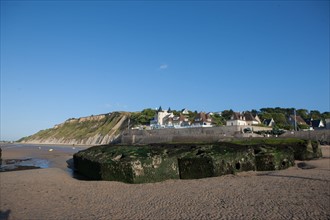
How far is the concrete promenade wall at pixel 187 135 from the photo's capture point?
48625mm

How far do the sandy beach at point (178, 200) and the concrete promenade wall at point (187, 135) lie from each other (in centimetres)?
3468

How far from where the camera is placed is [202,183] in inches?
390

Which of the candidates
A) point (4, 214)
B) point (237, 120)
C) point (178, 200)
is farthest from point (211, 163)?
point (237, 120)

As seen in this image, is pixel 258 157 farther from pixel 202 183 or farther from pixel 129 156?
pixel 129 156

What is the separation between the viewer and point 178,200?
7.59m

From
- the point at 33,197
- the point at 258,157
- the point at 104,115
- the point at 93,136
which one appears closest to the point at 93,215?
the point at 33,197

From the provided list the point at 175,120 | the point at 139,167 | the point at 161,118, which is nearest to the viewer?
the point at 139,167

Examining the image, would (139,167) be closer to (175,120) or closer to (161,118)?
(175,120)

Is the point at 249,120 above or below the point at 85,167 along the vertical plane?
above

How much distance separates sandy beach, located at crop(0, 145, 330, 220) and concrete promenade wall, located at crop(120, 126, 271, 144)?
114 feet

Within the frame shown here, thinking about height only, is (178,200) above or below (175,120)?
below

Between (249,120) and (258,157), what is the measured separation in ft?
230

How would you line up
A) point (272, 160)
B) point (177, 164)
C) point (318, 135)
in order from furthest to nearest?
point (318, 135)
point (272, 160)
point (177, 164)

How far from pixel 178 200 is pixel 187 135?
47188 mm
